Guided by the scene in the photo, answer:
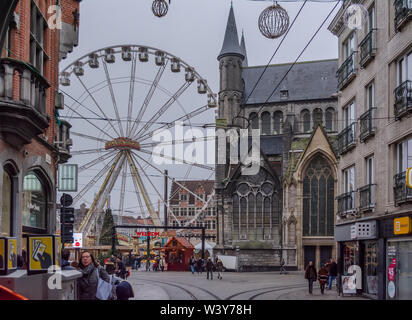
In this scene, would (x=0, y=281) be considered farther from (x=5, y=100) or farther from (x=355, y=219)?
(x=355, y=219)

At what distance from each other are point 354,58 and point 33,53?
1358 centimetres

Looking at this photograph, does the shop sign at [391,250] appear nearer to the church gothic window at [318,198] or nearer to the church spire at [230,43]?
the church gothic window at [318,198]

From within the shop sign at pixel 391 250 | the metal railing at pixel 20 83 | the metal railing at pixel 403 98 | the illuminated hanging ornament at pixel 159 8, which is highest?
the illuminated hanging ornament at pixel 159 8

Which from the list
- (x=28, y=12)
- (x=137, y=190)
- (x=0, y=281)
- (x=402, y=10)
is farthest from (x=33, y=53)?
(x=137, y=190)

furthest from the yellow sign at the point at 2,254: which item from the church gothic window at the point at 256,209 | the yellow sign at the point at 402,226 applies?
the church gothic window at the point at 256,209

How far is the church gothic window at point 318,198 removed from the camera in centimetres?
5034

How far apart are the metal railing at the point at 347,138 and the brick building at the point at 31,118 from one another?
11297mm

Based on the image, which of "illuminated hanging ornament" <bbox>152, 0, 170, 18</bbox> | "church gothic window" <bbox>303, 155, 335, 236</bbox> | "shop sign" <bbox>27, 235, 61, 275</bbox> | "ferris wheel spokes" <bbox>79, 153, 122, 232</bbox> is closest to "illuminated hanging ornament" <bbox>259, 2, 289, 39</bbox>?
"illuminated hanging ornament" <bbox>152, 0, 170, 18</bbox>

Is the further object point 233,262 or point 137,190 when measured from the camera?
point 233,262

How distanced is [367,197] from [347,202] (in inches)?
122

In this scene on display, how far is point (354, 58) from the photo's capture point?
24.7m

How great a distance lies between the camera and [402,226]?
59.6 ft

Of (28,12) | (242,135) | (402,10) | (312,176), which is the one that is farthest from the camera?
(242,135)

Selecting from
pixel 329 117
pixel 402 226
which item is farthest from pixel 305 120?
pixel 402 226
